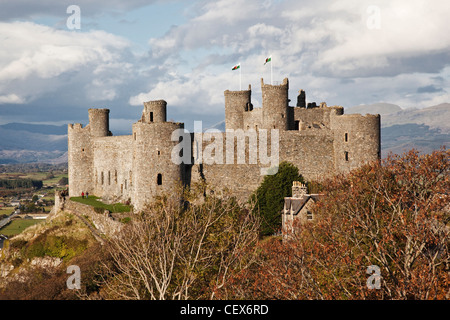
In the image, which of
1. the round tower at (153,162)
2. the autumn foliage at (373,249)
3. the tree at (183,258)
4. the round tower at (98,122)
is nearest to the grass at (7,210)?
the round tower at (98,122)

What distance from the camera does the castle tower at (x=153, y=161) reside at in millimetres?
45781

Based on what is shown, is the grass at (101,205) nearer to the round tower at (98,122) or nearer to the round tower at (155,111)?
the round tower at (98,122)

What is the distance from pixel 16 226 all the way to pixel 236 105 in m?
87.8

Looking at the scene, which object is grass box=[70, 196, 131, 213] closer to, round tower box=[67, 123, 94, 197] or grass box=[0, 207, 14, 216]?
round tower box=[67, 123, 94, 197]

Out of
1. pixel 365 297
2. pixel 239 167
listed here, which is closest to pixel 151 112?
pixel 239 167

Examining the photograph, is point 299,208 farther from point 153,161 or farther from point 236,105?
point 236,105

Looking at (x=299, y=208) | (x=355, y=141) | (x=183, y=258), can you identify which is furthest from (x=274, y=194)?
(x=183, y=258)

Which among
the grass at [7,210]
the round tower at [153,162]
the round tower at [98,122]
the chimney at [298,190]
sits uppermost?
the round tower at [98,122]

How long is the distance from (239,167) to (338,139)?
10.1 meters

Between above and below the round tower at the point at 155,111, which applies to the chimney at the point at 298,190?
below

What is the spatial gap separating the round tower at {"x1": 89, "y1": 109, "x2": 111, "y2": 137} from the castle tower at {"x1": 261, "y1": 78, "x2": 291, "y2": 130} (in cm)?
1827

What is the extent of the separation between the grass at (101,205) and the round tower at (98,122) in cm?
732

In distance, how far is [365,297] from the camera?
68.7 ft

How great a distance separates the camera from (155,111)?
48.6 meters
